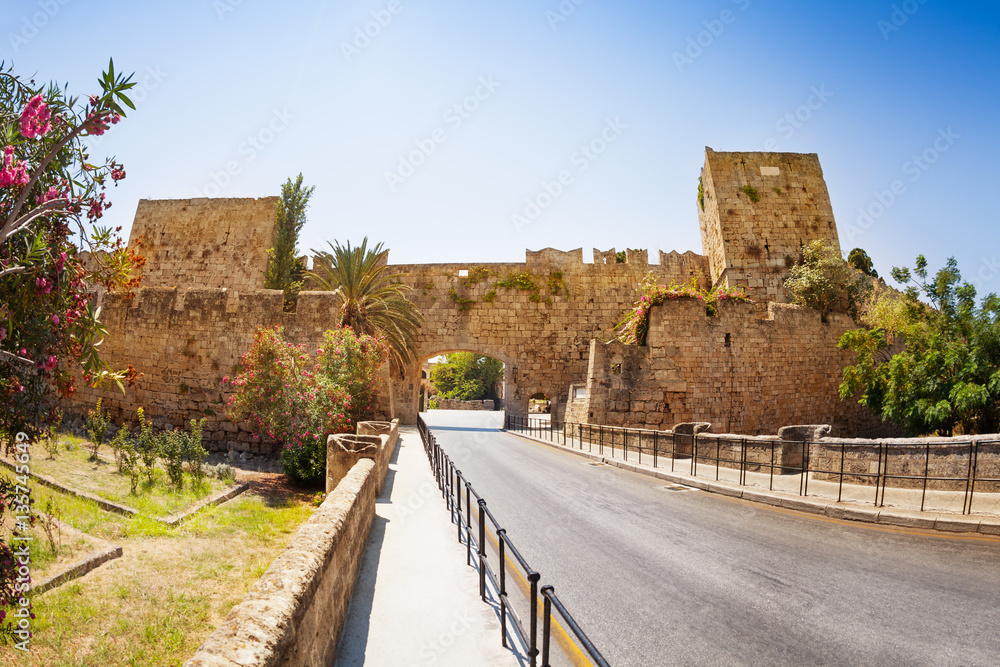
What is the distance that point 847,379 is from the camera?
18141mm

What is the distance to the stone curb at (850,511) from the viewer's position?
6.38m

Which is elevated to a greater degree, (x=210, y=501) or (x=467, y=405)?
(x=210, y=501)

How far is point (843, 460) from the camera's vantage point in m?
8.95

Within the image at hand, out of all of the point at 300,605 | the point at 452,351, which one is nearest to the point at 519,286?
the point at 452,351

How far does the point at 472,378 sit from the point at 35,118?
4977 cm

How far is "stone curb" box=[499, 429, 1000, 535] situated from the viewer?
20.9 feet

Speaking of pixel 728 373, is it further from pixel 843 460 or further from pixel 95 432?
pixel 95 432

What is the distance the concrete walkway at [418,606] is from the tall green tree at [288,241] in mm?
17675

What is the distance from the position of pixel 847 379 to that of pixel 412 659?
18823mm

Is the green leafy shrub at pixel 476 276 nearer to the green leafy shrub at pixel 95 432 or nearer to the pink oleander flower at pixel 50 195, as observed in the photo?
the green leafy shrub at pixel 95 432

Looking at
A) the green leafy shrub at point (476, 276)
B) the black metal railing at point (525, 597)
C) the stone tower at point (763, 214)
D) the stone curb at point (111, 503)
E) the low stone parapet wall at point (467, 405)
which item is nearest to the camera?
the black metal railing at point (525, 597)

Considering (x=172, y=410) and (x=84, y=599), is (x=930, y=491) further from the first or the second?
(x=172, y=410)

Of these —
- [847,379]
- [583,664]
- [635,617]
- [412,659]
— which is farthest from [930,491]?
[847,379]

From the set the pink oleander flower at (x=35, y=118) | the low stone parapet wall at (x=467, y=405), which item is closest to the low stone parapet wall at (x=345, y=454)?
the pink oleander flower at (x=35, y=118)
